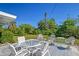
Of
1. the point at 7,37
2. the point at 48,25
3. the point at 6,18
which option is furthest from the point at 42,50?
the point at 6,18

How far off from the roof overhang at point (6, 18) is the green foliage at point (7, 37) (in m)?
0.21

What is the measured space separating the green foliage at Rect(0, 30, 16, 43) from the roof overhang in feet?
0.69

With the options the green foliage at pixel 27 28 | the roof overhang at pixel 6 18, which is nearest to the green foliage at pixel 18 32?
the green foliage at pixel 27 28

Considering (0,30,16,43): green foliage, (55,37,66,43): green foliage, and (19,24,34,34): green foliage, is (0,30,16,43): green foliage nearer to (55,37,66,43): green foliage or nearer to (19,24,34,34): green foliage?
(19,24,34,34): green foliage

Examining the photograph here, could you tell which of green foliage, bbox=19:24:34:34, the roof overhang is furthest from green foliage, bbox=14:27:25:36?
the roof overhang

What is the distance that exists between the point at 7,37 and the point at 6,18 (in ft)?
1.29

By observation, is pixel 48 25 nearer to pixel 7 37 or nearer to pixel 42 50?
pixel 42 50

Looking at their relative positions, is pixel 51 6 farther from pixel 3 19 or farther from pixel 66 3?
pixel 3 19

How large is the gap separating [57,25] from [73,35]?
389mm

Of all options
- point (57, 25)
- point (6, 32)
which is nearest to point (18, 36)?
point (6, 32)

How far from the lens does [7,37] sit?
24.2 ft

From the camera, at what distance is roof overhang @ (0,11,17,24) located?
Result: 729 cm

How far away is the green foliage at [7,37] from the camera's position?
7.37 metres

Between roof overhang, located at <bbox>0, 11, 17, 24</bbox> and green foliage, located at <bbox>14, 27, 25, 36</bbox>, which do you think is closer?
roof overhang, located at <bbox>0, 11, 17, 24</bbox>
